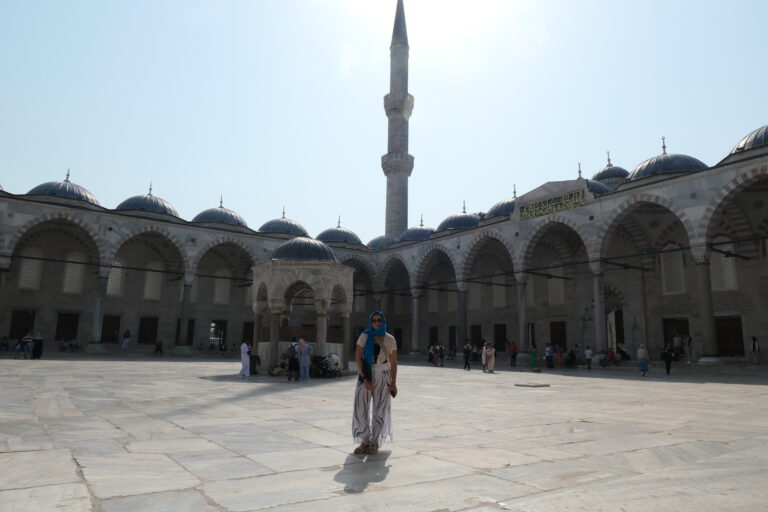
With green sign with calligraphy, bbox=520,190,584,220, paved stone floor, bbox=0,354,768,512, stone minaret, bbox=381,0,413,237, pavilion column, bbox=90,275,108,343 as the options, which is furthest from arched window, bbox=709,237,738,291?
pavilion column, bbox=90,275,108,343

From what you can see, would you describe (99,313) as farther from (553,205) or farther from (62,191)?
(553,205)

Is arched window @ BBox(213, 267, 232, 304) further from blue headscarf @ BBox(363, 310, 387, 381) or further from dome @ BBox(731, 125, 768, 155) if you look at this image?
blue headscarf @ BBox(363, 310, 387, 381)

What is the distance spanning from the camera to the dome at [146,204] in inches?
1131

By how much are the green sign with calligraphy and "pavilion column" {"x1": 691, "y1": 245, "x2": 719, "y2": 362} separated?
5103mm

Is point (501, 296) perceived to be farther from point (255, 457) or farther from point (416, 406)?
point (255, 457)

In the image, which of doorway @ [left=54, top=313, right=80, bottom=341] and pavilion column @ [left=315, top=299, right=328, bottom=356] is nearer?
pavilion column @ [left=315, top=299, right=328, bottom=356]

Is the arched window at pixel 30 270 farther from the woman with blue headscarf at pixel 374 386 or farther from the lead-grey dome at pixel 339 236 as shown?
the woman with blue headscarf at pixel 374 386

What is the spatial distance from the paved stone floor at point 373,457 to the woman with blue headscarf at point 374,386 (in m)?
0.23

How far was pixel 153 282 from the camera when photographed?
93.2 feet

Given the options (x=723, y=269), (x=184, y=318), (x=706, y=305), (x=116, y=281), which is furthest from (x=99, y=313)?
(x=723, y=269)

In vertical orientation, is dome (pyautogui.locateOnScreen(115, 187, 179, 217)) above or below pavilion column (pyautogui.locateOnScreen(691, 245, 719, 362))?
above

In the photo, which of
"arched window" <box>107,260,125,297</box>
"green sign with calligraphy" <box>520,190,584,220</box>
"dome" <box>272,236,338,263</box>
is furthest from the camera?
"arched window" <box>107,260,125,297</box>

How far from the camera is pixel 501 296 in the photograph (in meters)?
28.6

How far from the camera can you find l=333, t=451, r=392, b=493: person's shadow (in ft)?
10.9
